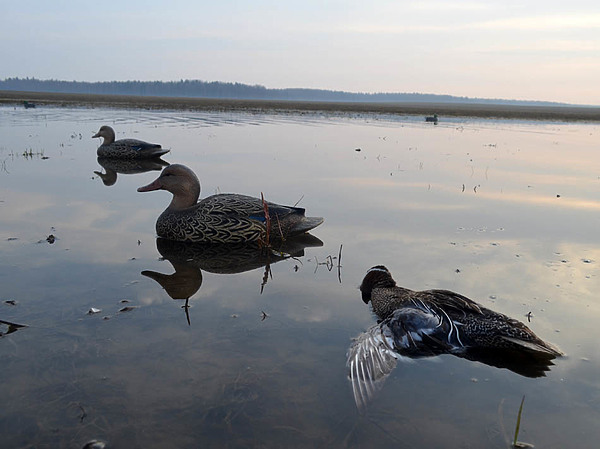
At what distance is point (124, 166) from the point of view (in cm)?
1383

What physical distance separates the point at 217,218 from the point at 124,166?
25.5 ft

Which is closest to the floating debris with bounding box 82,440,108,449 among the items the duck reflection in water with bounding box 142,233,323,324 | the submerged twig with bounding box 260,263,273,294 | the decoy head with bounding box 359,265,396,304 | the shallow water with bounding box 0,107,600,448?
the shallow water with bounding box 0,107,600,448

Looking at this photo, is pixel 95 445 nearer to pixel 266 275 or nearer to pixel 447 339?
pixel 447 339

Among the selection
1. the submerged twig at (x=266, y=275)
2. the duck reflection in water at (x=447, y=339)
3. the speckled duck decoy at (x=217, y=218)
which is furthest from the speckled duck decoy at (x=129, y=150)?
the duck reflection in water at (x=447, y=339)

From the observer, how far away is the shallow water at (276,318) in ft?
10.6

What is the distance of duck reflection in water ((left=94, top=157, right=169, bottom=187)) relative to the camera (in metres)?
12.0

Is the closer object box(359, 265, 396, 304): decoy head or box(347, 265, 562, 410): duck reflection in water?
box(347, 265, 562, 410): duck reflection in water

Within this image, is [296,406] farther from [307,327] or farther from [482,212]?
[482,212]

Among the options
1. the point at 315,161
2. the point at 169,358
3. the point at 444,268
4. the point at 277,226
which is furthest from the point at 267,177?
the point at 169,358

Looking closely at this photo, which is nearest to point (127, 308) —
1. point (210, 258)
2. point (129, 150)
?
point (210, 258)

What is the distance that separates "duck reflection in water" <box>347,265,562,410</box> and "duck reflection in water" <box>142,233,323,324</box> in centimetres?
181

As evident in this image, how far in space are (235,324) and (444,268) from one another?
2.83m

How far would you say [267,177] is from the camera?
11969 millimetres

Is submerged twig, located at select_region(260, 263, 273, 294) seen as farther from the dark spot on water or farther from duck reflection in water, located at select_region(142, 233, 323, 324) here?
the dark spot on water
